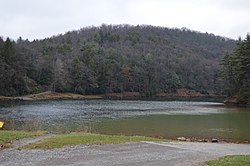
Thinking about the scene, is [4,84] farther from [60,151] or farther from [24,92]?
[60,151]

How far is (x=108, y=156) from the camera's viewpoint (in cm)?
1398

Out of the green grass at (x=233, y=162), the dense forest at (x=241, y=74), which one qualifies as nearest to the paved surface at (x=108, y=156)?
the green grass at (x=233, y=162)

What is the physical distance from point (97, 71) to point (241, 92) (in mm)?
62072

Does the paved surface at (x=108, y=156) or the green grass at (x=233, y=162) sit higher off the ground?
the green grass at (x=233, y=162)

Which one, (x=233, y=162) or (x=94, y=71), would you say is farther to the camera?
(x=94, y=71)

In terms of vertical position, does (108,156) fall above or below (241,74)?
below

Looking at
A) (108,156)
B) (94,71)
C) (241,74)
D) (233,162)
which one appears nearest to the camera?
(233,162)

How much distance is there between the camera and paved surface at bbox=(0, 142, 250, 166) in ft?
42.0

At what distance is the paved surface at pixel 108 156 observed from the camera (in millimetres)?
12789

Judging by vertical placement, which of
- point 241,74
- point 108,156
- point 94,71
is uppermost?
point 94,71

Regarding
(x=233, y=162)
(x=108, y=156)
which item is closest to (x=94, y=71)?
(x=108, y=156)

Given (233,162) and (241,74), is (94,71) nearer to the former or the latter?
(241,74)

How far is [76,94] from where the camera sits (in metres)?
115

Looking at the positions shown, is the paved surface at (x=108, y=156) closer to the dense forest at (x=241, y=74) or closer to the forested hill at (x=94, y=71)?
the dense forest at (x=241, y=74)
